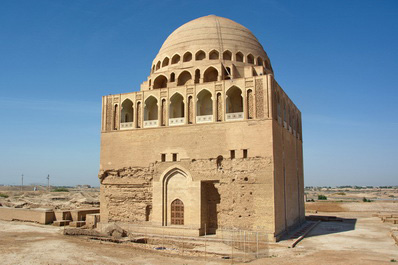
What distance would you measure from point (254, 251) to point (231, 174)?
4612 millimetres

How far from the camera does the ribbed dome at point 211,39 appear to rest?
23.2 meters

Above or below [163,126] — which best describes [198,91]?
above

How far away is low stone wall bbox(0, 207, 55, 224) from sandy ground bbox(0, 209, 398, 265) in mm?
3535

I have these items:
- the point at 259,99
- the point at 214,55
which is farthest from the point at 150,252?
the point at 214,55

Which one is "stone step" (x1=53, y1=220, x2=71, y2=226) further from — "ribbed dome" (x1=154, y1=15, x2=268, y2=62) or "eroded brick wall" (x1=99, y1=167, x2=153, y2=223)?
"ribbed dome" (x1=154, y1=15, x2=268, y2=62)

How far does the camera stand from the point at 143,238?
659 inches


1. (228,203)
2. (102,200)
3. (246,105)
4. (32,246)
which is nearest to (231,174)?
(228,203)

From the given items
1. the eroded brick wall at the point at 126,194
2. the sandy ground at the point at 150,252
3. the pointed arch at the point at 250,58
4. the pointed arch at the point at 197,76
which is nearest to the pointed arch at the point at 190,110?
the pointed arch at the point at 197,76

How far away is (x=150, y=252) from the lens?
549 inches

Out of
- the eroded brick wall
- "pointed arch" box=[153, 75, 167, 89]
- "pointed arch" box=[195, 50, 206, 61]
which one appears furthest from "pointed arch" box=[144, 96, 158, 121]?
"pointed arch" box=[195, 50, 206, 61]

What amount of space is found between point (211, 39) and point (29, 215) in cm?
1762

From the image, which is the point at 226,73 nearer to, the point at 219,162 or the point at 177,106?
the point at 177,106

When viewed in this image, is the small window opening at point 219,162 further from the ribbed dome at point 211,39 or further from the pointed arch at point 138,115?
the ribbed dome at point 211,39

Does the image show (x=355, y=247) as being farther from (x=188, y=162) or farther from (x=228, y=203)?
(x=188, y=162)
